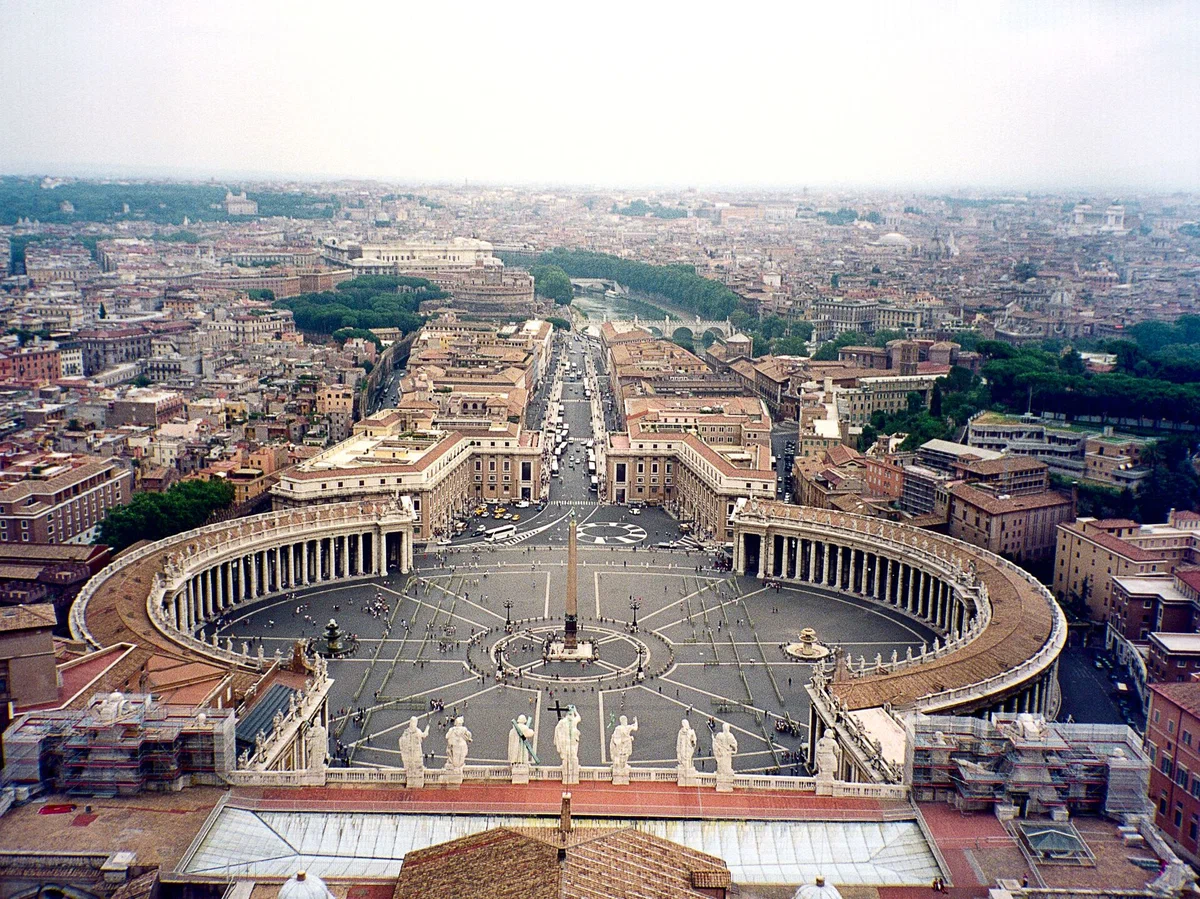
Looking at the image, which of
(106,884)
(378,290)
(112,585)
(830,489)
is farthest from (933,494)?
(378,290)

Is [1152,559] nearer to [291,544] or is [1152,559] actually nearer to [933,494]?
[933,494]

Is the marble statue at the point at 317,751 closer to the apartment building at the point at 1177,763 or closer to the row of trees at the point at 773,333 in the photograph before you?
the apartment building at the point at 1177,763

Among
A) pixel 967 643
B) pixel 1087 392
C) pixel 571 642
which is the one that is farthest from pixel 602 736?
pixel 1087 392

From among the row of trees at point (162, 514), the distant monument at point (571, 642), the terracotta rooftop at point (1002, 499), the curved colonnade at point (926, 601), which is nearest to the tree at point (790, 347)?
the terracotta rooftop at point (1002, 499)

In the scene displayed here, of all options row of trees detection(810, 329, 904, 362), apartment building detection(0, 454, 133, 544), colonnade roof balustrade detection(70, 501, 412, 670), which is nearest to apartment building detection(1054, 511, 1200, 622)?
colonnade roof balustrade detection(70, 501, 412, 670)

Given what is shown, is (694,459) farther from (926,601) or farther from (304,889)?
(304,889)

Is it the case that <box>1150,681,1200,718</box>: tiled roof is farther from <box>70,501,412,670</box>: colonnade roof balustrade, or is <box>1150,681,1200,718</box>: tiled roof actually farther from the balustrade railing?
<box>70,501,412,670</box>: colonnade roof balustrade

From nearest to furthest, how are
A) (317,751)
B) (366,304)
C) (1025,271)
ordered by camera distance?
(317,751)
(1025,271)
(366,304)

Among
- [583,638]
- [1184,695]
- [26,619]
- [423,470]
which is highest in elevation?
[26,619]

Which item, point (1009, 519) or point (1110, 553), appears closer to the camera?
point (1110, 553)
